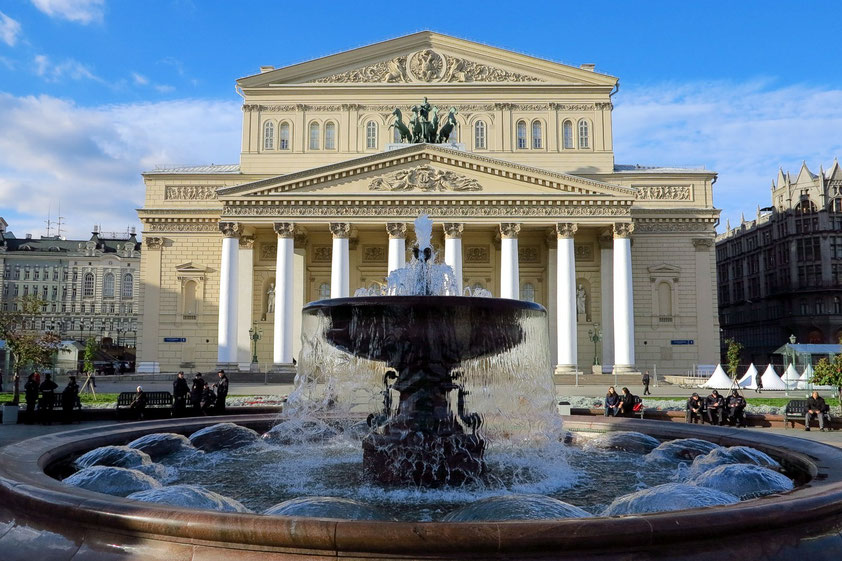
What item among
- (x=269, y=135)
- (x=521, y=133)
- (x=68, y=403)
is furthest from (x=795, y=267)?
(x=68, y=403)

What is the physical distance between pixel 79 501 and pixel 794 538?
4852mm

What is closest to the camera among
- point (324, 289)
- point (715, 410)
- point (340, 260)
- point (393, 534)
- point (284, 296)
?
point (393, 534)

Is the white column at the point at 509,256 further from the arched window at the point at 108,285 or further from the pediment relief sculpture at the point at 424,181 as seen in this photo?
the arched window at the point at 108,285

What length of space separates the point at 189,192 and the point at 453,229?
17969mm

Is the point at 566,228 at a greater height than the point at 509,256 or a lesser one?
Answer: greater

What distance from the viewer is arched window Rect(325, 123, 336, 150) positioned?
1838 inches

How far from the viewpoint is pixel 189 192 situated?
44.9 m

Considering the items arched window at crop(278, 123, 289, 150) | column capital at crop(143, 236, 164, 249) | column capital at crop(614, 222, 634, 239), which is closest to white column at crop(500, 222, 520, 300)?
column capital at crop(614, 222, 634, 239)

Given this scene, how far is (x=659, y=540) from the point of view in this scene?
4.28 metres

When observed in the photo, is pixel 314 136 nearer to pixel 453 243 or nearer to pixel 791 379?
pixel 453 243

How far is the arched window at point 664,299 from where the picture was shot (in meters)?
43.9

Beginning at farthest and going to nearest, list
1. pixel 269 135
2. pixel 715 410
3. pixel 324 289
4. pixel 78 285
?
1. pixel 78 285
2. pixel 269 135
3. pixel 324 289
4. pixel 715 410

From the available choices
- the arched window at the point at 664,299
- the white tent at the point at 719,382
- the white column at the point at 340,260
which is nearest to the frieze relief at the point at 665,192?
the arched window at the point at 664,299

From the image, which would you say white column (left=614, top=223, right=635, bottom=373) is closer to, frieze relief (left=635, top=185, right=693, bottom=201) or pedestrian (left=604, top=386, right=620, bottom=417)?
frieze relief (left=635, top=185, right=693, bottom=201)
